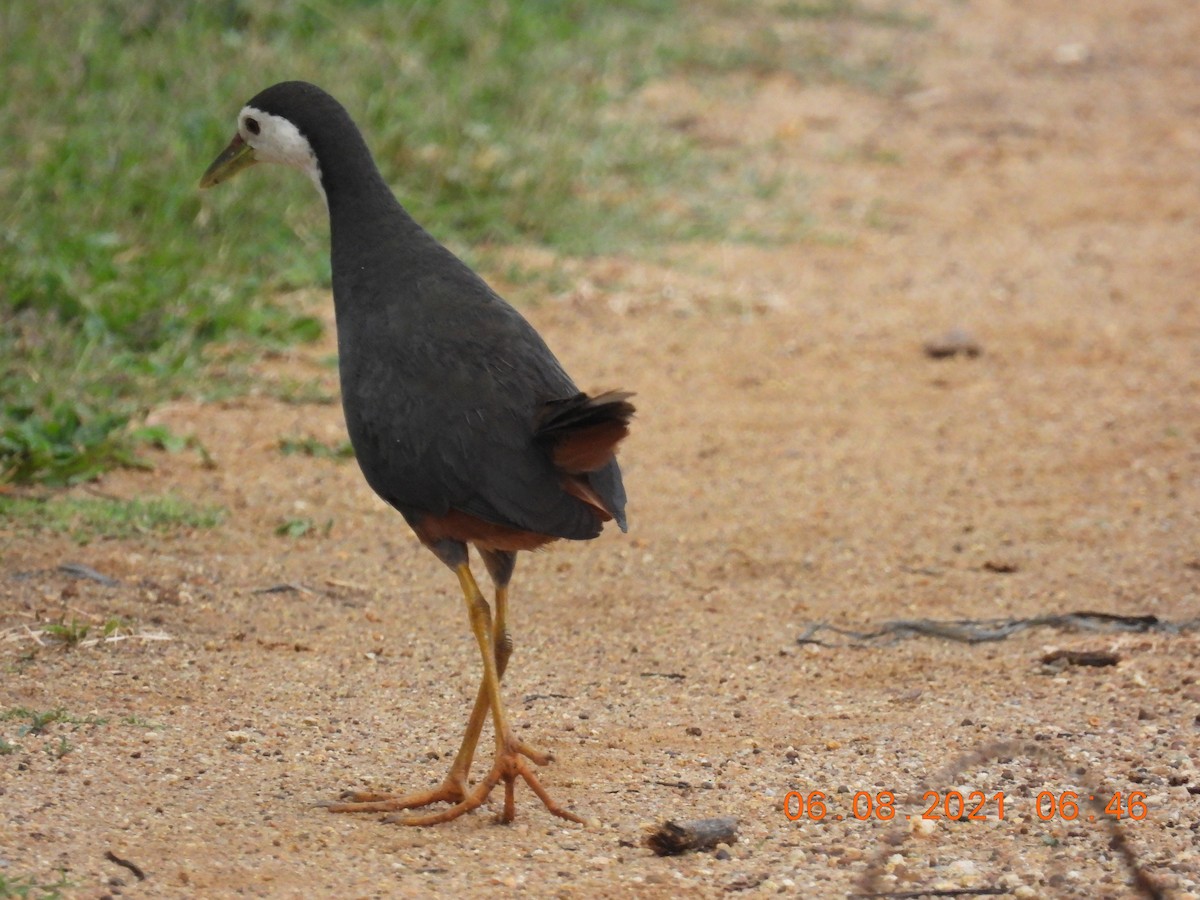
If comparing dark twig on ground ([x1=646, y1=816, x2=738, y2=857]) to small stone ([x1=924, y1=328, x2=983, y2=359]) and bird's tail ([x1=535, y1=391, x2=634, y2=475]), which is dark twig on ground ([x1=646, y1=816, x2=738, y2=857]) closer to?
bird's tail ([x1=535, y1=391, x2=634, y2=475])

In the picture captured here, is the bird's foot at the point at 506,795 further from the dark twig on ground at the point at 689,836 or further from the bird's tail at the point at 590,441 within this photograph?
the bird's tail at the point at 590,441

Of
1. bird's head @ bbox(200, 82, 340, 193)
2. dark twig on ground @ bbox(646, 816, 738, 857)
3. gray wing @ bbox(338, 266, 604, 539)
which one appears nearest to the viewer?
dark twig on ground @ bbox(646, 816, 738, 857)

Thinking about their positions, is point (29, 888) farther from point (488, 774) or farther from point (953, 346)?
point (953, 346)

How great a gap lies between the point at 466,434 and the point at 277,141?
1342 millimetres

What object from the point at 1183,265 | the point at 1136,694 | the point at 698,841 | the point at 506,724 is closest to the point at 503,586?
the point at 506,724

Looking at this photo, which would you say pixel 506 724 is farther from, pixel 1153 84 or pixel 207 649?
pixel 1153 84

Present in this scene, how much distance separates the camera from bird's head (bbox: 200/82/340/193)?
4539 mm

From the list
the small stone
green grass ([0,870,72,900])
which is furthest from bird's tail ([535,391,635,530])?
the small stone

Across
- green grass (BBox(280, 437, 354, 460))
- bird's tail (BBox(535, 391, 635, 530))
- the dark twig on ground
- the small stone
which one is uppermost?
the small stone

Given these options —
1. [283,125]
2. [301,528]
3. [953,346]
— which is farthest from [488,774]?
[953,346]

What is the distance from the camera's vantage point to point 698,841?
3.50 meters
